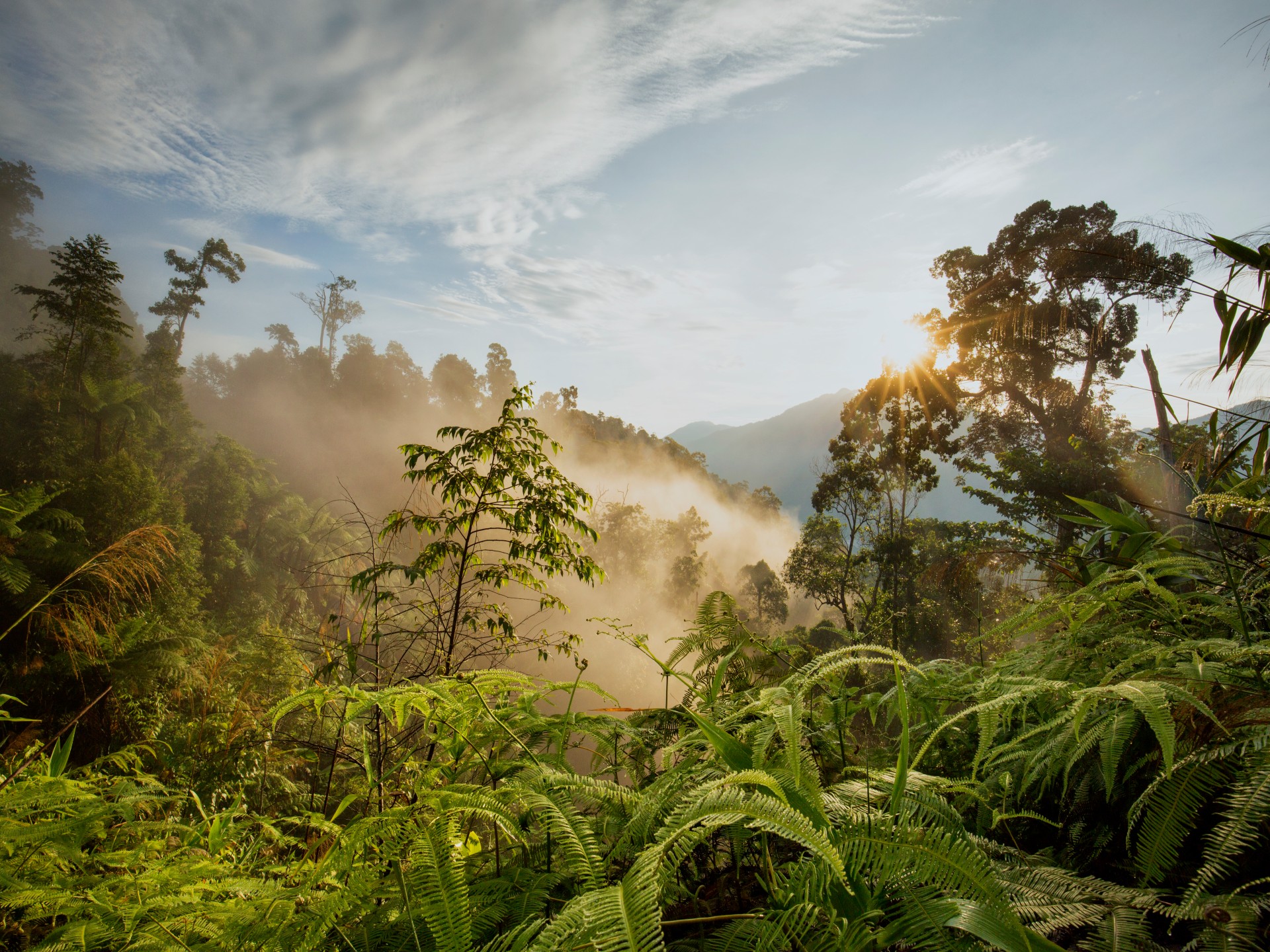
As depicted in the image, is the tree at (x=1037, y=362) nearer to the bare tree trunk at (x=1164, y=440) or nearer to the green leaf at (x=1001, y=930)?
the bare tree trunk at (x=1164, y=440)

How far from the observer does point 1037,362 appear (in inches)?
626

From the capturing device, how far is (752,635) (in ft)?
4.28

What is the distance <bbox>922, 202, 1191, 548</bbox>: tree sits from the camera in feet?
44.3

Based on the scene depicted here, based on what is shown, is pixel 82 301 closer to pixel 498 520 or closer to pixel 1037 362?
pixel 498 520

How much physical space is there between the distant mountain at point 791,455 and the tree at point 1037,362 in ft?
325

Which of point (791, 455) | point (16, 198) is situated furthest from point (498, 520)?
point (791, 455)

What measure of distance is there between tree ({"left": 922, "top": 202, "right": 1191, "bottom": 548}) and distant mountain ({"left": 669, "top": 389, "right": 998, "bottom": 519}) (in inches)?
3895

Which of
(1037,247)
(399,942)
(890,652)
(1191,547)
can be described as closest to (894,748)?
(890,652)

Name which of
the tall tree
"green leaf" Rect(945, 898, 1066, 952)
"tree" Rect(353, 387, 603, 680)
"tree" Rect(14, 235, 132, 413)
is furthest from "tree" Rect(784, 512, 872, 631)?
"tree" Rect(14, 235, 132, 413)

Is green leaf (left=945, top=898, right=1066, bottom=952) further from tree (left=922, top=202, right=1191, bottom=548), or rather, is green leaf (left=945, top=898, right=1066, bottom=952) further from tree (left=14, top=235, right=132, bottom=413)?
tree (left=14, top=235, right=132, bottom=413)

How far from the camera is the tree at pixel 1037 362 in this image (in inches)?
532

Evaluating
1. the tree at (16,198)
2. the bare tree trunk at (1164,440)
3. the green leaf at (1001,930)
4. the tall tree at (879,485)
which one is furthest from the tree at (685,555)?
the tree at (16,198)

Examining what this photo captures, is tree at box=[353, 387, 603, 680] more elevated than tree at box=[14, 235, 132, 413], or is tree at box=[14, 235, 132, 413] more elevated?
tree at box=[14, 235, 132, 413]

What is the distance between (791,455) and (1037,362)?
393 feet
